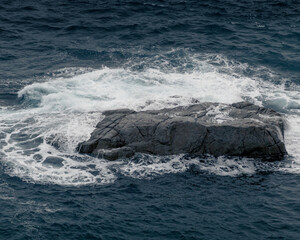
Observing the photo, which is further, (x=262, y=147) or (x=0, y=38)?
(x=0, y=38)

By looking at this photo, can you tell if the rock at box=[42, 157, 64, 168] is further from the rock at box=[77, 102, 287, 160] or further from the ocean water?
the rock at box=[77, 102, 287, 160]

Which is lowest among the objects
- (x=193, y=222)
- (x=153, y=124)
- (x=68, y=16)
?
(x=193, y=222)

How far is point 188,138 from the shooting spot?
1335 inches

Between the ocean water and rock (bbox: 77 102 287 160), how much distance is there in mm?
755

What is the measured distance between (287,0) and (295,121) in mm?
29613

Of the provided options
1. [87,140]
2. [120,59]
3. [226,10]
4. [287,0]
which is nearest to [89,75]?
[120,59]

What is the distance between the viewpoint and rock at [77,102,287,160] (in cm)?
3359

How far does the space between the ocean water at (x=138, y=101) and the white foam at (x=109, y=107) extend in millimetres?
119

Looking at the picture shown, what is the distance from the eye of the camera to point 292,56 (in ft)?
168

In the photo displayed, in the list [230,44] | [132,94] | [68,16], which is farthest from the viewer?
[68,16]

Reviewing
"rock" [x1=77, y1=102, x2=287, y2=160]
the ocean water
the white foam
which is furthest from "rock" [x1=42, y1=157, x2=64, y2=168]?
"rock" [x1=77, y1=102, x2=287, y2=160]

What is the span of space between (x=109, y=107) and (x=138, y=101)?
2.33 m

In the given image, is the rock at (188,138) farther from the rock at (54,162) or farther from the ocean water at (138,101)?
the rock at (54,162)

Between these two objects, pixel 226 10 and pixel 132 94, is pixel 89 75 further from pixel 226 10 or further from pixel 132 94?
pixel 226 10
